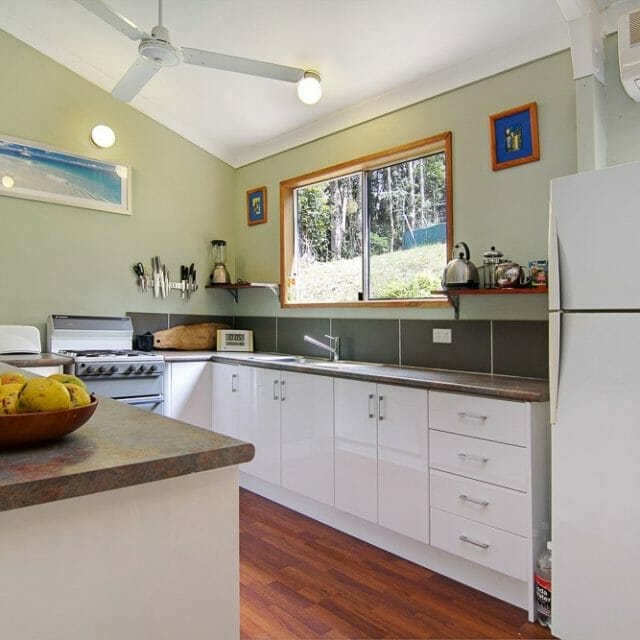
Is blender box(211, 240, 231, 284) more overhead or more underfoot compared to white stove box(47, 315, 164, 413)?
more overhead

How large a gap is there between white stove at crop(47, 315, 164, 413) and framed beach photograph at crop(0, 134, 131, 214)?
33.8 inches

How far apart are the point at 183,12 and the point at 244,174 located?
1721 mm

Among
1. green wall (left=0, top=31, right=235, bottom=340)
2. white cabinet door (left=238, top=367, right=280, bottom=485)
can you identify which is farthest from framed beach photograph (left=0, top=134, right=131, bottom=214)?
white cabinet door (left=238, top=367, right=280, bottom=485)

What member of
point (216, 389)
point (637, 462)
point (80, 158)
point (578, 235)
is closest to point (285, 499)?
point (216, 389)

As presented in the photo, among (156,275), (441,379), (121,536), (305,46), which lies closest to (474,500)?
(441,379)

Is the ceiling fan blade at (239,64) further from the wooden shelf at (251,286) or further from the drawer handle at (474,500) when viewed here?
the drawer handle at (474,500)

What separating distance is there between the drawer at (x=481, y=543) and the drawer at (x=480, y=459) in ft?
0.69

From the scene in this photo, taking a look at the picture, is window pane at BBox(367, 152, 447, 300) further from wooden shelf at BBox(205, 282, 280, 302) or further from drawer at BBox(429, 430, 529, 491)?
drawer at BBox(429, 430, 529, 491)

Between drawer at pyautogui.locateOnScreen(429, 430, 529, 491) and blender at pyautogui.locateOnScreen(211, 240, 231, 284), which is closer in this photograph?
drawer at pyautogui.locateOnScreen(429, 430, 529, 491)

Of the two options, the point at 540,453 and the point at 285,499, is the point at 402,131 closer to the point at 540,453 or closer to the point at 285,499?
the point at 540,453

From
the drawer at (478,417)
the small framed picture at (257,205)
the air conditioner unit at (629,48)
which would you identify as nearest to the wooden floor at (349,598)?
the drawer at (478,417)

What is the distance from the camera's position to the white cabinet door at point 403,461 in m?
2.34

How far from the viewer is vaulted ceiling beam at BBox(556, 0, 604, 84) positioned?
7.09ft

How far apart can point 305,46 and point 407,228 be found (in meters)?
1.24
